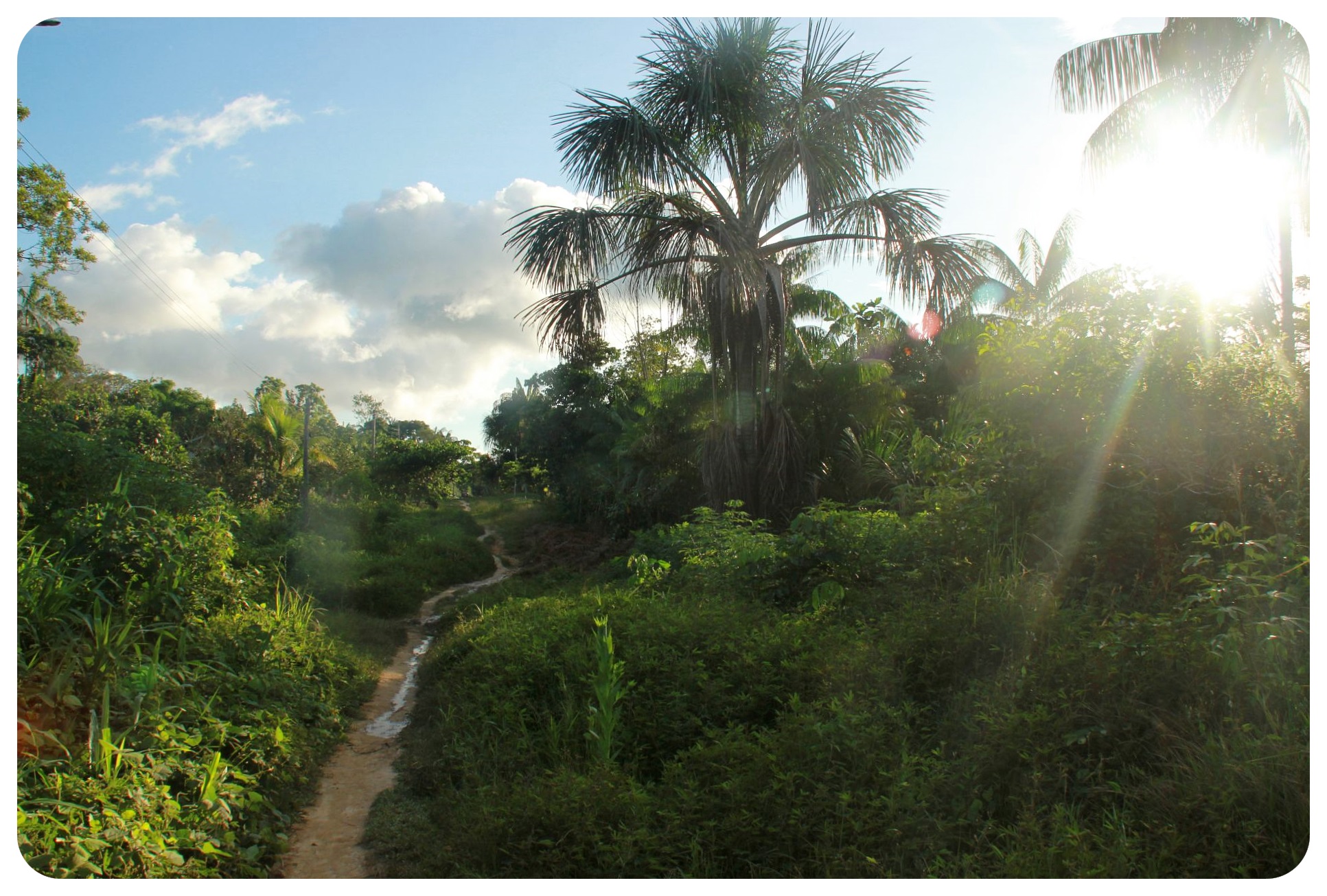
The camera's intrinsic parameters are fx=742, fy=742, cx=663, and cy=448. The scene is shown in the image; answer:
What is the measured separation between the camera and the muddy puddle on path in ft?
14.2

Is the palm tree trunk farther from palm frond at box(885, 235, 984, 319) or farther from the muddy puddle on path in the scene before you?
the muddy puddle on path

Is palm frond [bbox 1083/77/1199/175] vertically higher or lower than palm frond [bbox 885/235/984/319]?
higher

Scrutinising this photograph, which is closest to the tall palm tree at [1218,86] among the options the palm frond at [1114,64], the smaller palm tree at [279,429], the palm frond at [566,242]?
the palm frond at [1114,64]

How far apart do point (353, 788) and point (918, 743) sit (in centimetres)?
413

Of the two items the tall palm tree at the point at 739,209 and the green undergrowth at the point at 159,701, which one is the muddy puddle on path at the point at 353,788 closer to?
the green undergrowth at the point at 159,701

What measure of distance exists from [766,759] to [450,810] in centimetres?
210

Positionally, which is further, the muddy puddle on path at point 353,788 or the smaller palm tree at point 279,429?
the smaller palm tree at point 279,429

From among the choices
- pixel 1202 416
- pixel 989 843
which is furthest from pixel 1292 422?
pixel 989 843

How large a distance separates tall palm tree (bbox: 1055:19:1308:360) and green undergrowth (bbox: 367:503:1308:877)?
115 inches

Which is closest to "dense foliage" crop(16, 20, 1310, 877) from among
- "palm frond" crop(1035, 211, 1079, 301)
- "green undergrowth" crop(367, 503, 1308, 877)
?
"green undergrowth" crop(367, 503, 1308, 877)

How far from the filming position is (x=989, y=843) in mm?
2947

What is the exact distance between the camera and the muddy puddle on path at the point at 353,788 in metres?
4.32

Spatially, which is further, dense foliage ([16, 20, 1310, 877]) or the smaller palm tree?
the smaller palm tree

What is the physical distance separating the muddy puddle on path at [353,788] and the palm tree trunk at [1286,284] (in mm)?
6548
